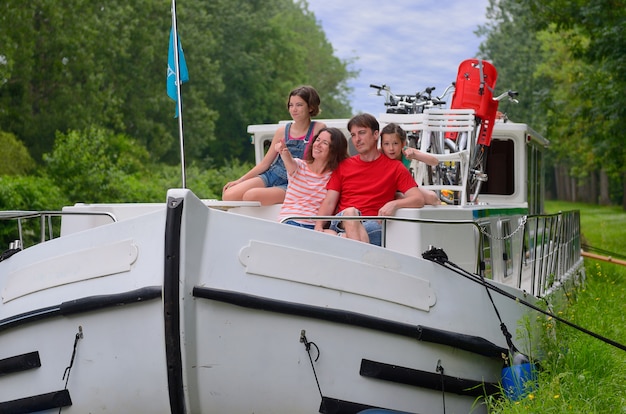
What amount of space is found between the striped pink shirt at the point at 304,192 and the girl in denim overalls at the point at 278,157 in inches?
22.3

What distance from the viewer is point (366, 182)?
7.35 metres

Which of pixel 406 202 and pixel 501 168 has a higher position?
pixel 501 168

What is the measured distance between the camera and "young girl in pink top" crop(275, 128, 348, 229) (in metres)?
7.43

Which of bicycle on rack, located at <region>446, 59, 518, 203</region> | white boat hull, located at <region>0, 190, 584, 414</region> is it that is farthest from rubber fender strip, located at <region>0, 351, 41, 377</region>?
bicycle on rack, located at <region>446, 59, 518, 203</region>

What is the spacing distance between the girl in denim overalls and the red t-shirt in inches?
31.1

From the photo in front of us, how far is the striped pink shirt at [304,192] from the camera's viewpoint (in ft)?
24.5

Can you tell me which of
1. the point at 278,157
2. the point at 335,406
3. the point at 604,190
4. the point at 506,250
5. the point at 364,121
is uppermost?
the point at 364,121

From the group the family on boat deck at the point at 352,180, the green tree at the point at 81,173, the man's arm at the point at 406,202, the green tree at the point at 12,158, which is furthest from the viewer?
the green tree at the point at 12,158

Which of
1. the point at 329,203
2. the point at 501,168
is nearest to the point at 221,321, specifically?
the point at 329,203

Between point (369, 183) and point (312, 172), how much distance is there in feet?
1.53

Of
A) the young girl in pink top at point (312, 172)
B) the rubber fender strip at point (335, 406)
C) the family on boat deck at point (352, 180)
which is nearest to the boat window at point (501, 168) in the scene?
the family on boat deck at point (352, 180)

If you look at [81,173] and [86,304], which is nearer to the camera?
[86,304]

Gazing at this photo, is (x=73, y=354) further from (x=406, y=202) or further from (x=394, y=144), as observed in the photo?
(x=394, y=144)

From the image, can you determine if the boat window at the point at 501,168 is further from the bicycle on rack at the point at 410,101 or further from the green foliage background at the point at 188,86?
the green foliage background at the point at 188,86
